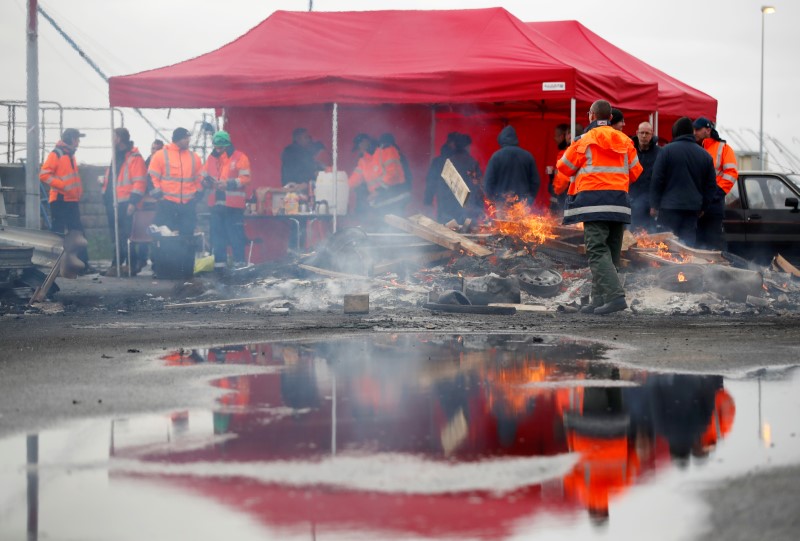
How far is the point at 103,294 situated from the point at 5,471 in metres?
10.7

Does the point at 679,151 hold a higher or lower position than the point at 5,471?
higher

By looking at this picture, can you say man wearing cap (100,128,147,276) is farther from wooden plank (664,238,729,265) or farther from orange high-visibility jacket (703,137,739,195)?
orange high-visibility jacket (703,137,739,195)

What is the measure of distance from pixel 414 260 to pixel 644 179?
3.35m

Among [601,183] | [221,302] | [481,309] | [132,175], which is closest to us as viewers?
[601,183]

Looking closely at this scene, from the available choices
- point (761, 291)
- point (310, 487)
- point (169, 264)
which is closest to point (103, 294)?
point (169, 264)

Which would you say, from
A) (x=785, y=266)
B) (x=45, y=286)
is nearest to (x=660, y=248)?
(x=785, y=266)

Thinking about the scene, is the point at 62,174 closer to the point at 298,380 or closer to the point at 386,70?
the point at 386,70

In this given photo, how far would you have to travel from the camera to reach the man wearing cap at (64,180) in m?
17.8

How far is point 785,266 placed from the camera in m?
15.1

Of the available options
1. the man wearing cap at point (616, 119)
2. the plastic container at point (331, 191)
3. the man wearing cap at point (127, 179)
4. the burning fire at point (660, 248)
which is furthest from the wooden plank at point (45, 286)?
the burning fire at point (660, 248)

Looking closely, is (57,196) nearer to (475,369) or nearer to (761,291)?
(761,291)

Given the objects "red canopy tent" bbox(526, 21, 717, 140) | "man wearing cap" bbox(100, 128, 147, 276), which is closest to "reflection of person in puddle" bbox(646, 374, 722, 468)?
"red canopy tent" bbox(526, 21, 717, 140)

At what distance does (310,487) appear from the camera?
4.18 metres

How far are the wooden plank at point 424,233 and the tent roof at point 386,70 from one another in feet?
5.63
